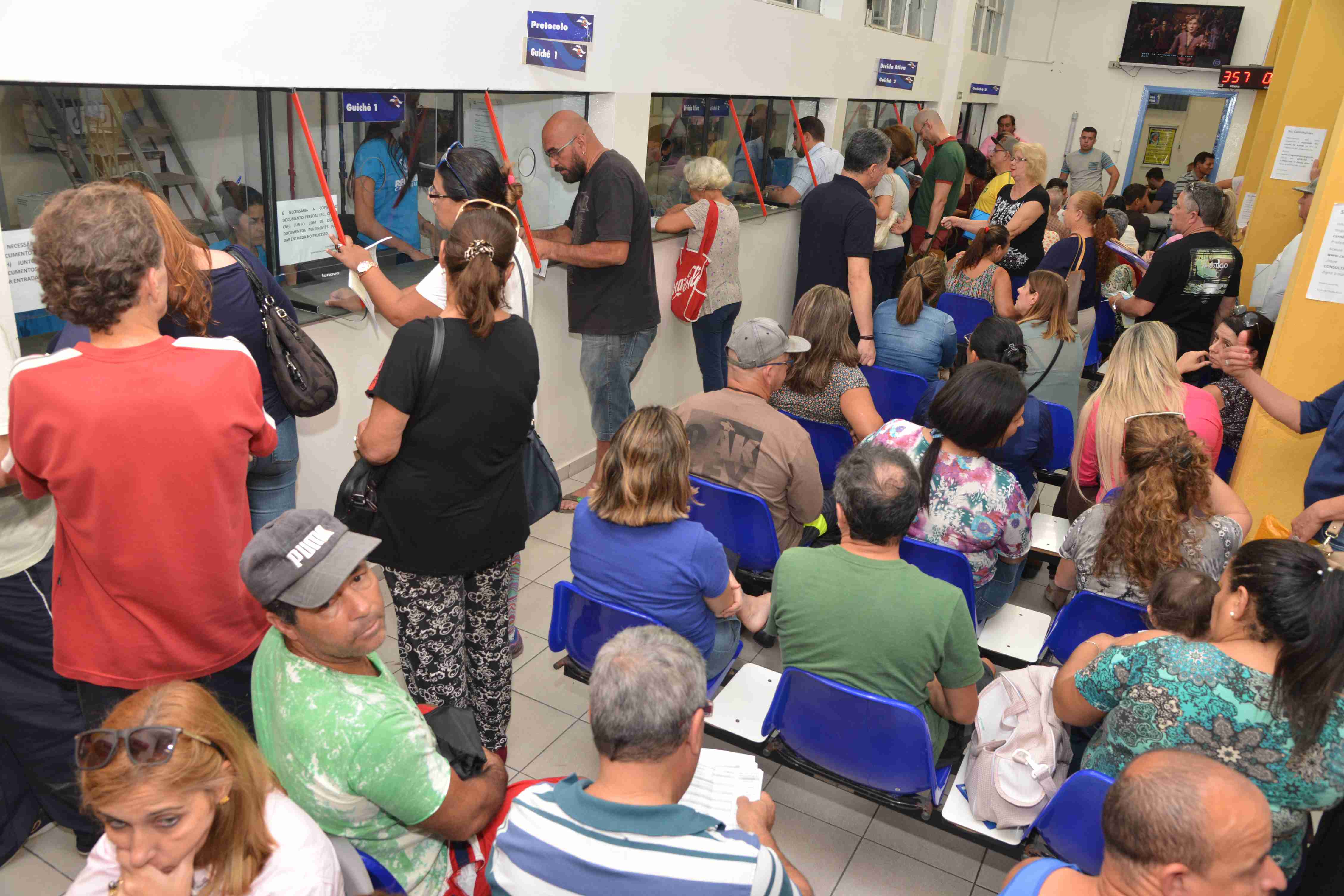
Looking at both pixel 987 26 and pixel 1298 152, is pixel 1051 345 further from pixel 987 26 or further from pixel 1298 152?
pixel 987 26

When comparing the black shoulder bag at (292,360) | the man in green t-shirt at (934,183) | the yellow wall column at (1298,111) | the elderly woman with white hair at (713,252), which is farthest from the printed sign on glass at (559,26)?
the yellow wall column at (1298,111)

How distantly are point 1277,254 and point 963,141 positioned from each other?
600cm

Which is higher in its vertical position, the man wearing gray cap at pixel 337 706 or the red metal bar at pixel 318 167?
the red metal bar at pixel 318 167

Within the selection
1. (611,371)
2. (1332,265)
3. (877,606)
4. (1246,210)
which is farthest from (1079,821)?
(1246,210)

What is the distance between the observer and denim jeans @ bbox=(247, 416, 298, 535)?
254 centimetres

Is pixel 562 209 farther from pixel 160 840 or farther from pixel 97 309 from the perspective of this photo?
pixel 160 840

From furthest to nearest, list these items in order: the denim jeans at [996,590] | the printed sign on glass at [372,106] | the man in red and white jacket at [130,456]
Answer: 1. the printed sign on glass at [372,106]
2. the denim jeans at [996,590]
3. the man in red and white jacket at [130,456]

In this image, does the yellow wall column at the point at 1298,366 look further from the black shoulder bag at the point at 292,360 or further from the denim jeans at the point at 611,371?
the black shoulder bag at the point at 292,360

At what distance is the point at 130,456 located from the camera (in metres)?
1.80

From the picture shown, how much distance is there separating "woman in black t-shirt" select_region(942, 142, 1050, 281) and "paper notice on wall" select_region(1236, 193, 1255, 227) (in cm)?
214

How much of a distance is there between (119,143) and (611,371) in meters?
2.27

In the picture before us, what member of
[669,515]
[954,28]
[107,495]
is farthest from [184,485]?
[954,28]

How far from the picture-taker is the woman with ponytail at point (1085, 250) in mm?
5406

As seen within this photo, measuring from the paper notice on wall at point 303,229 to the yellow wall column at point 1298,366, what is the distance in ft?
12.4
